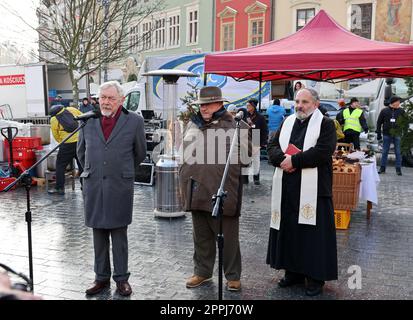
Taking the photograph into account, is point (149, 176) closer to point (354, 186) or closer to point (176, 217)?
point (176, 217)

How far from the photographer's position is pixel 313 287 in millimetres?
4336

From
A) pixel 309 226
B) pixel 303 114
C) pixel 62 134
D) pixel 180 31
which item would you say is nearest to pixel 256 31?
pixel 180 31

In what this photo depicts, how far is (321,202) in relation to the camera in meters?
4.29

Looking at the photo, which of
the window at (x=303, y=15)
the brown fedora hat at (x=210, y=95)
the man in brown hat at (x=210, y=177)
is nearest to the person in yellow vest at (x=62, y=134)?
the man in brown hat at (x=210, y=177)

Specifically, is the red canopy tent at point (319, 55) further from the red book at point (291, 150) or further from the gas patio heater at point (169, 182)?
the red book at point (291, 150)

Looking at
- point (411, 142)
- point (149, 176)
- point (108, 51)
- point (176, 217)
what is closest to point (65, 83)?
point (108, 51)

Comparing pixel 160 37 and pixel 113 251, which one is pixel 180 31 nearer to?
pixel 160 37

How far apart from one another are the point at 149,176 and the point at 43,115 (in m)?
10.6

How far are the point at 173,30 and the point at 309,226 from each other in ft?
101

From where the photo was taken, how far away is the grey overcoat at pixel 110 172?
4.16 metres

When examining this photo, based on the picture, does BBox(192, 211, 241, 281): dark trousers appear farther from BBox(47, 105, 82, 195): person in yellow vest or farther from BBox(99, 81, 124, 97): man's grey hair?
BBox(47, 105, 82, 195): person in yellow vest

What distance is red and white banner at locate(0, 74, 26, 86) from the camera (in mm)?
20272

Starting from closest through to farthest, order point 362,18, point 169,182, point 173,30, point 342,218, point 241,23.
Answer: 1. point 342,218
2. point 169,182
3. point 362,18
4. point 241,23
5. point 173,30

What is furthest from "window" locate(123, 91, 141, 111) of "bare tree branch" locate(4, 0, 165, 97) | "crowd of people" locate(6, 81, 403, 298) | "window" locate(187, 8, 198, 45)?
"window" locate(187, 8, 198, 45)
